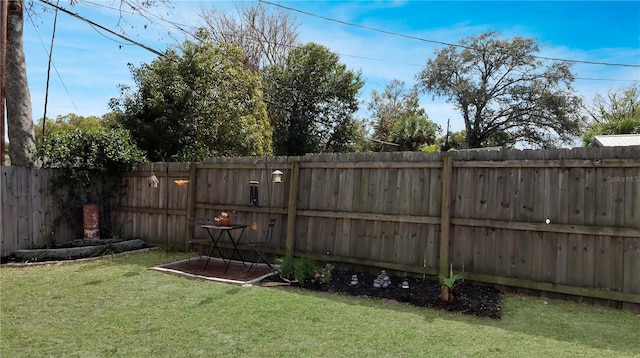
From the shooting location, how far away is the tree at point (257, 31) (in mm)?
21078

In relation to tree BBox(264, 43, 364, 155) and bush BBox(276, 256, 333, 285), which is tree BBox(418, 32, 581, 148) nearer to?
tree BBox(264, 43, 364, 155)

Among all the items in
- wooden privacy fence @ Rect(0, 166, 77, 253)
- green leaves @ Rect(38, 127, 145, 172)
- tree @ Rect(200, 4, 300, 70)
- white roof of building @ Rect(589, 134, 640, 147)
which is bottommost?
wooden privacy fence @ Rect(0, 166, 77, 253)

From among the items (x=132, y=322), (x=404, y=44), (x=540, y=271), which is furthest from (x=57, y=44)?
(x=540, y=271)

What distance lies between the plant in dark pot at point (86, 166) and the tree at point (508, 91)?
2136 centimetres

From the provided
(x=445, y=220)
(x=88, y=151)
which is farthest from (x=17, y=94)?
(x=445, y=220)

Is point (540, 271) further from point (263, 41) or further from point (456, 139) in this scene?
point (456, 139)

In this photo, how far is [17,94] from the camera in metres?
7.41

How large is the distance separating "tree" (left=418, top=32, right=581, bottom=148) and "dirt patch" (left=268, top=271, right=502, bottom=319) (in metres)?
21.8

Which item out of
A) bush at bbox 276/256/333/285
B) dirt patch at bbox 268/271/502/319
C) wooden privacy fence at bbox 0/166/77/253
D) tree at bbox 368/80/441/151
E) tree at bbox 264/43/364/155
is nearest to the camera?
dirt patch at bbox 268/271/502/319

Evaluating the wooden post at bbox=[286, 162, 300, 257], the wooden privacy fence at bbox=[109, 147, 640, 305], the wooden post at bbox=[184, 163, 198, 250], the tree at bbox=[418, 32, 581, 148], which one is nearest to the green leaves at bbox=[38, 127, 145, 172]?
the wooden post at bbox=[184, 163, 198, 250]

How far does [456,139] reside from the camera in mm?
28375

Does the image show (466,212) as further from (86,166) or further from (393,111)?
(393,111)

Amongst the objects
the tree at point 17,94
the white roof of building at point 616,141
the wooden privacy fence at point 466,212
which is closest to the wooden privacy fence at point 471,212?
the wooden privacy fence at point 466,212

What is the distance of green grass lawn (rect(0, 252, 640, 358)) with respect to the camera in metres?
2.89
